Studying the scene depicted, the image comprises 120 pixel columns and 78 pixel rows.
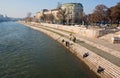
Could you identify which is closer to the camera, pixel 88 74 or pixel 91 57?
pixel 88 74

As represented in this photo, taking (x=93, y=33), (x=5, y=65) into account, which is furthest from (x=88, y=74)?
(x=93, y=33)

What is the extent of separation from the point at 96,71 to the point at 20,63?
12.0 meters

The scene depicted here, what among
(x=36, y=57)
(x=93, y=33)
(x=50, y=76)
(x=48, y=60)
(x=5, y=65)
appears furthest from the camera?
(x=93, y=33)

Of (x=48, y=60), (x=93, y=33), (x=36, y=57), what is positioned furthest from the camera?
(x=93, y=33)

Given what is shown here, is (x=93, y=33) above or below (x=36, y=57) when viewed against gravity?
above

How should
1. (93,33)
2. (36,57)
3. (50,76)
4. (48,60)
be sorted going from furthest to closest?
(93,33), (36,57), (48,60), (50,76)

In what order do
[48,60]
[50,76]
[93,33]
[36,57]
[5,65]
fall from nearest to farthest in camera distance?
1. [50,76]
2. [5,65]
3. [48,60]
4. [36,57]
5. [93,33]

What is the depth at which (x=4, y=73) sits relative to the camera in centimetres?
2514

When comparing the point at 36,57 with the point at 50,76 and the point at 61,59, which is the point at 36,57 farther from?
the point at 50,76

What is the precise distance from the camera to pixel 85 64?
29984mm

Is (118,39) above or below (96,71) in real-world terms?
above

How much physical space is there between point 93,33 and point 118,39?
11483mm

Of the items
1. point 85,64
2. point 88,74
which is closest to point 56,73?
point 88,74

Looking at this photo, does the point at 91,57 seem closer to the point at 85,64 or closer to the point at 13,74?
the point at 85,64
